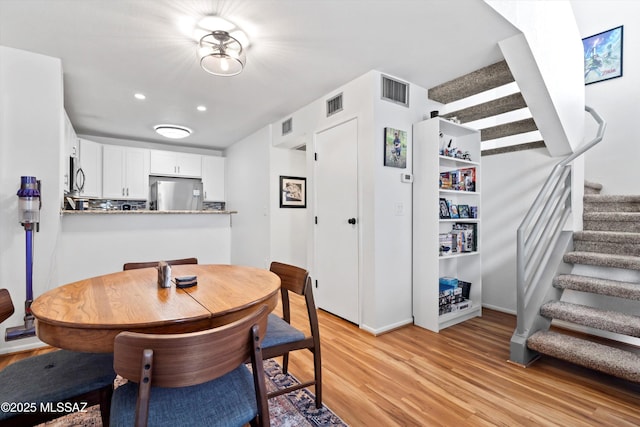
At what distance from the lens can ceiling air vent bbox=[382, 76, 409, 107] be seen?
9.52ft

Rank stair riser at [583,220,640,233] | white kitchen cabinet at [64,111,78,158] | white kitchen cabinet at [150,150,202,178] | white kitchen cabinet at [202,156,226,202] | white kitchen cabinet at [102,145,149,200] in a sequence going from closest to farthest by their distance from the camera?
stair riser at [583,220,640,233], white kitchen cabinet at [64,111,78,158], white kitchen cabinet at [102,145,149,200], white kitchen cabinet at [150,150,202,178], white kitchen cabinet at [202,156,226,202]

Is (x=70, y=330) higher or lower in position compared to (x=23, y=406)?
higher

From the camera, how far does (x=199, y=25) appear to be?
2.16 meters

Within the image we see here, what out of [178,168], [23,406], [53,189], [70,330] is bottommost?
[23,406]

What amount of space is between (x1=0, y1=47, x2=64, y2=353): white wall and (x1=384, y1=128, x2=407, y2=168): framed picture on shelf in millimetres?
2904

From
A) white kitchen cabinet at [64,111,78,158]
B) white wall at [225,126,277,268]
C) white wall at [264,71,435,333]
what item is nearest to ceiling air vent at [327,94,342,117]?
white wall at [264,71,435,333]

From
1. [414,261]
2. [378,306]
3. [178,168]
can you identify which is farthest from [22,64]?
[414,261]

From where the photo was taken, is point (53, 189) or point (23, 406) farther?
point (53, 189)

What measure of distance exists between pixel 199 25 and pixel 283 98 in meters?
1.43

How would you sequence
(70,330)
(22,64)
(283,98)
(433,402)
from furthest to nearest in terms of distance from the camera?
(283,98)
(22,64)
(433,402)
(70,330)

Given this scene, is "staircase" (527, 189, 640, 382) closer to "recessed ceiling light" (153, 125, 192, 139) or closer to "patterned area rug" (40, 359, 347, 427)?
"patterned area rug" (40, 359, 347, 427)

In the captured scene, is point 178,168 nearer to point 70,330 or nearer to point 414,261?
point 414,261

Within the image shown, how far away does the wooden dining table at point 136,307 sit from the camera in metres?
0.98

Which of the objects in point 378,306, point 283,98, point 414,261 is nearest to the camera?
point 378,306
